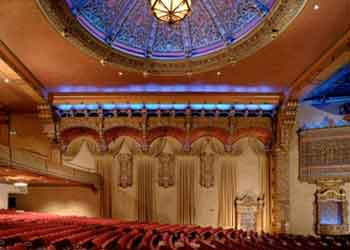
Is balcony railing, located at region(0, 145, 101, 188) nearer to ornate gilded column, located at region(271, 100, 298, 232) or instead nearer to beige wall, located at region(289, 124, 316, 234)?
ornate gilded column, located at region(271, 100, 298, 232)

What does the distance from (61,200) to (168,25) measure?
156 inches

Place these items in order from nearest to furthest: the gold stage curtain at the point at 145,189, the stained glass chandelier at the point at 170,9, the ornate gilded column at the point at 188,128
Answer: the stained glass chandelier at the point at 170,9 < the ornate gilded column at the point at 188,128 < the gold stage curtain at the point at 145,189

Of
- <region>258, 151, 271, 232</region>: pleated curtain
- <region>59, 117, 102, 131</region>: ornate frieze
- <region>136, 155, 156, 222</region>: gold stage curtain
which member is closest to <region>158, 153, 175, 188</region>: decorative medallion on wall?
<region>136, 155, 156, 222</region>: gold stage curtain

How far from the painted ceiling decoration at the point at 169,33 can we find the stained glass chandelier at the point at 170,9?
1087mm

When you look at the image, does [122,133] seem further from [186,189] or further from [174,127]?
[186,189]

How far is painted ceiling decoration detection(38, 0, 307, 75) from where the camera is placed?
548 cm

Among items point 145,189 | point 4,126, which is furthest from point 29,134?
point 145,189

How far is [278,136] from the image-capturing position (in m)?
7.77

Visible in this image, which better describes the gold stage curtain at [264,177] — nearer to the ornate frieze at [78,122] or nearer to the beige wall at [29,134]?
the ornate frieze at [78,122]

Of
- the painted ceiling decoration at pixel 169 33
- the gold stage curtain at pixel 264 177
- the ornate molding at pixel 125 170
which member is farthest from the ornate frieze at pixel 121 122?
the gold stage curtain at pixel 264 177

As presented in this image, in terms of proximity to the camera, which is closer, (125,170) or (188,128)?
(188,128)

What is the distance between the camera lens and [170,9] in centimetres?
467

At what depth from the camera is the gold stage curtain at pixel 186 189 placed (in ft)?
26.1

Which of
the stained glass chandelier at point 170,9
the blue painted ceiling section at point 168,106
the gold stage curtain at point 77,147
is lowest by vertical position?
the gold stage curtain at point 77,147
